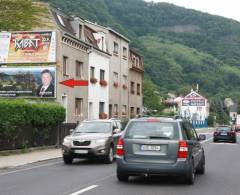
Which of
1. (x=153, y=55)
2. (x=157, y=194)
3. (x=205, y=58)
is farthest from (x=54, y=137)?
(x=205, y=58)

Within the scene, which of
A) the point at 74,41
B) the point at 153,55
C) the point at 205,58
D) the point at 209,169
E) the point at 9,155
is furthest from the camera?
the point at 205,58

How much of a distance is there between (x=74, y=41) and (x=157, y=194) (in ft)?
90.4

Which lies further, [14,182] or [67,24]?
[67,24]

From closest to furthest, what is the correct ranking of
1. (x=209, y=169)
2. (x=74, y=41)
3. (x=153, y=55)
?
1. (x=209, y=169)
2. (x=74, y=41)
3. (x=153, y=55)

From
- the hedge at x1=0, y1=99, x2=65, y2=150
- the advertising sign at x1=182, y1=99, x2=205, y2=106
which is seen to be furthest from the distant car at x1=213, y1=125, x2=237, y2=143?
the hedge at x1=0, y1=99, x2=65, y2=150

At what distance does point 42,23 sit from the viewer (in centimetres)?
3325

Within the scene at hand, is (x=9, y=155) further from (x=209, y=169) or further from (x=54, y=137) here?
(x=209, y=169)

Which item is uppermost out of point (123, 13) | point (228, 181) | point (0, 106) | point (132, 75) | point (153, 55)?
point (123, 13)

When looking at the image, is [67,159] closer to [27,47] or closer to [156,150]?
[156,150]

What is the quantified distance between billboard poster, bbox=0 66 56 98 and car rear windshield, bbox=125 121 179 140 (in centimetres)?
2233

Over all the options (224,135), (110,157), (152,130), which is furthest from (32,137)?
(224,135)

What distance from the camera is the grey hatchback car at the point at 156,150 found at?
11039mm

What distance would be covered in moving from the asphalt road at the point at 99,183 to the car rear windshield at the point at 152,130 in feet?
3.54

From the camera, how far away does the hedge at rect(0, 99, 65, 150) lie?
70.0ft
